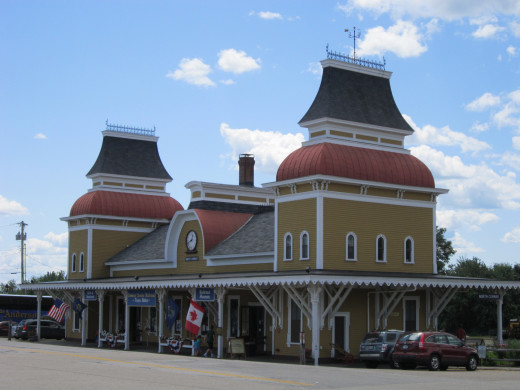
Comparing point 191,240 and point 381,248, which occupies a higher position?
point 191,240

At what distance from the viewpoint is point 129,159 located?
178 feet

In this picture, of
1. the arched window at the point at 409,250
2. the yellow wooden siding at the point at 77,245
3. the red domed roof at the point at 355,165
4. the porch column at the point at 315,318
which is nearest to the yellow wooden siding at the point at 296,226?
the red domed roof at the point at 355,165

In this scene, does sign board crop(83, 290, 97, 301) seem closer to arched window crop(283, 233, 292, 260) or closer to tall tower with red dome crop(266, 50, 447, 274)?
tall tower with red dome crop(266, 50, 447, 274)

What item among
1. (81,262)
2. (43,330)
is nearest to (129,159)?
(81,262)

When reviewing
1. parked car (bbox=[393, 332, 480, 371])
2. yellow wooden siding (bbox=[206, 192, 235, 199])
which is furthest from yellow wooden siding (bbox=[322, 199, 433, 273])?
yellow wooden siding (bbox=[206, 192, 235, 199])

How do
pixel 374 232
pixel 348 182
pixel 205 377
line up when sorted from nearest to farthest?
pixel 205 377, pixel 348 182, pixel 374 232

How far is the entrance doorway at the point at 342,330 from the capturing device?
3369cm

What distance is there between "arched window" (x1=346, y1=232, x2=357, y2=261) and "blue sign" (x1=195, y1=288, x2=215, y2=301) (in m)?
6.33

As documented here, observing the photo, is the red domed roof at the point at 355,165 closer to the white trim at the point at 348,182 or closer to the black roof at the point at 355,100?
the white trim at the point at 348,182

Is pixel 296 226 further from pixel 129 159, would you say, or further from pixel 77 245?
pixel 77 245

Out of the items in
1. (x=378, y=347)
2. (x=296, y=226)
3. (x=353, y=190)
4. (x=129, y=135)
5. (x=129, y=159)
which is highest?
(x=129, y=135)

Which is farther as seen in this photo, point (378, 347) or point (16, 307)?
point (16, 307)

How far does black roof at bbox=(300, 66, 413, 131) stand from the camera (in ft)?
120

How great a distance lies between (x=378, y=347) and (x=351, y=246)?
19.3 ft
